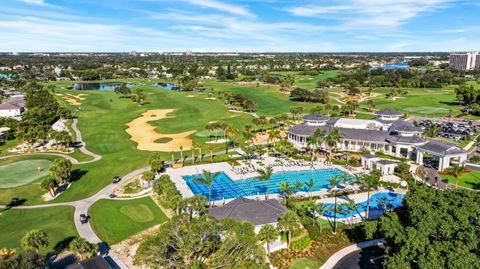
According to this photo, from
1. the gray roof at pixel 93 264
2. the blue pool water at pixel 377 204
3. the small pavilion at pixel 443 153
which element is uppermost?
the small pavilion at pixel 443 153

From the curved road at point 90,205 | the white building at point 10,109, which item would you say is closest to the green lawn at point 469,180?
the curved road at point 90,205

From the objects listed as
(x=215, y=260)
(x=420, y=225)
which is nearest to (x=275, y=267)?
(x=215, y=260)

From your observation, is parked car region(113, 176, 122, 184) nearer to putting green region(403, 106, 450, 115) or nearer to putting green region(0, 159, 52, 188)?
putting green region(0, 159, 52, 188)

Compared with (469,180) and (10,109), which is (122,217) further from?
(10,109)

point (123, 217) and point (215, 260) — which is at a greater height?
point (215, 260)


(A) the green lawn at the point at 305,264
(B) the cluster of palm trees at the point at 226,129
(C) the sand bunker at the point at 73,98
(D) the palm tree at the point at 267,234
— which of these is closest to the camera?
(D) the palm tree at the point at 267,234

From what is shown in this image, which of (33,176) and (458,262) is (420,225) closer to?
(458,262)

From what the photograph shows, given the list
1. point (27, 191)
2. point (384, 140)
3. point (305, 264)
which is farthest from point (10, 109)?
point (305, 264)

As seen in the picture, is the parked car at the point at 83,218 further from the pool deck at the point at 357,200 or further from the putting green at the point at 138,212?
the pool deck at the point at 357,200
